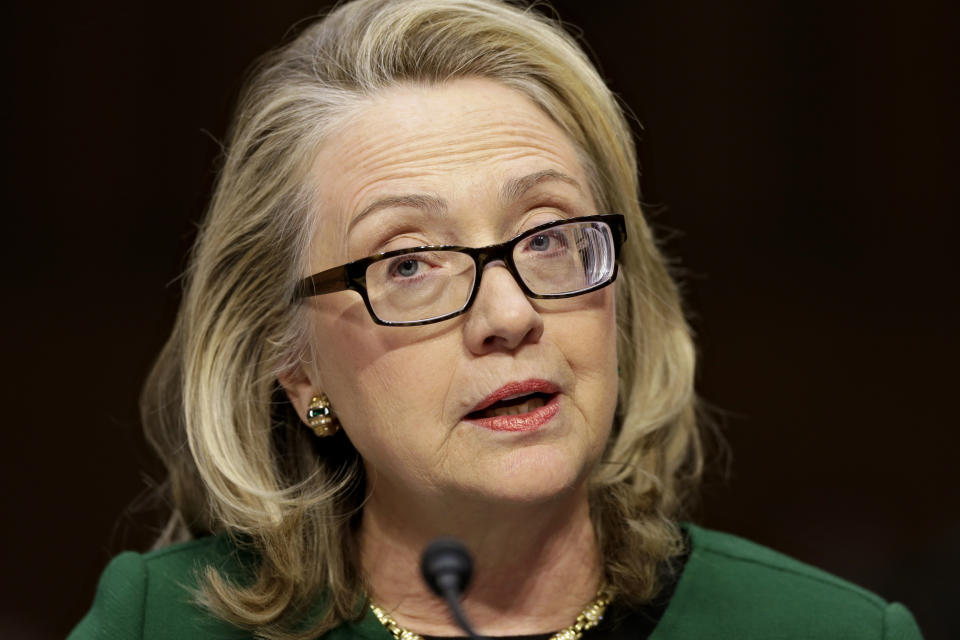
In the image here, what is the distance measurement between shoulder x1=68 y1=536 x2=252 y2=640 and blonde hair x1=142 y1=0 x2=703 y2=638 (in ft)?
0.16

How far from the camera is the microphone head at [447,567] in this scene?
1380 millimetres

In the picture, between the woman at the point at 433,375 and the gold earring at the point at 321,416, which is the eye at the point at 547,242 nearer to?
the woman at the point at 433,375

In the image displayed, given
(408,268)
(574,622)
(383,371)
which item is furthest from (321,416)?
(574,622)

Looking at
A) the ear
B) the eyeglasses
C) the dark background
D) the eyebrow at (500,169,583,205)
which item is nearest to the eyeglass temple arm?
the eyeglasses

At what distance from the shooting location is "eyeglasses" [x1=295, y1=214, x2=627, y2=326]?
175 centimetres

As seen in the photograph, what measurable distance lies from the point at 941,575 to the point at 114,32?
2.80 metres

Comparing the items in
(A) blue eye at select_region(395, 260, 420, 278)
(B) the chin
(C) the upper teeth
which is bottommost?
(B) the chin

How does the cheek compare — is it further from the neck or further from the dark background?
the dark background

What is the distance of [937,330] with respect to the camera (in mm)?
3699

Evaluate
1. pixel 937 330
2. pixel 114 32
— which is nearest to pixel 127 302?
pixel 114 32

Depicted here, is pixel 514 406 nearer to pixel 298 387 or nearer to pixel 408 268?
pixel 408 268

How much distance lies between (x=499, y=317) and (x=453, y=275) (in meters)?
0.12

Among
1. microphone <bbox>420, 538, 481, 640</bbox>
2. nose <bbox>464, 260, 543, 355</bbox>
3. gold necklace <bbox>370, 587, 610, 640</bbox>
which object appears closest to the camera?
microphone <bbox>420, 538, 481, 640</bbox>

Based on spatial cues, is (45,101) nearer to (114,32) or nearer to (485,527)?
(114,32)
